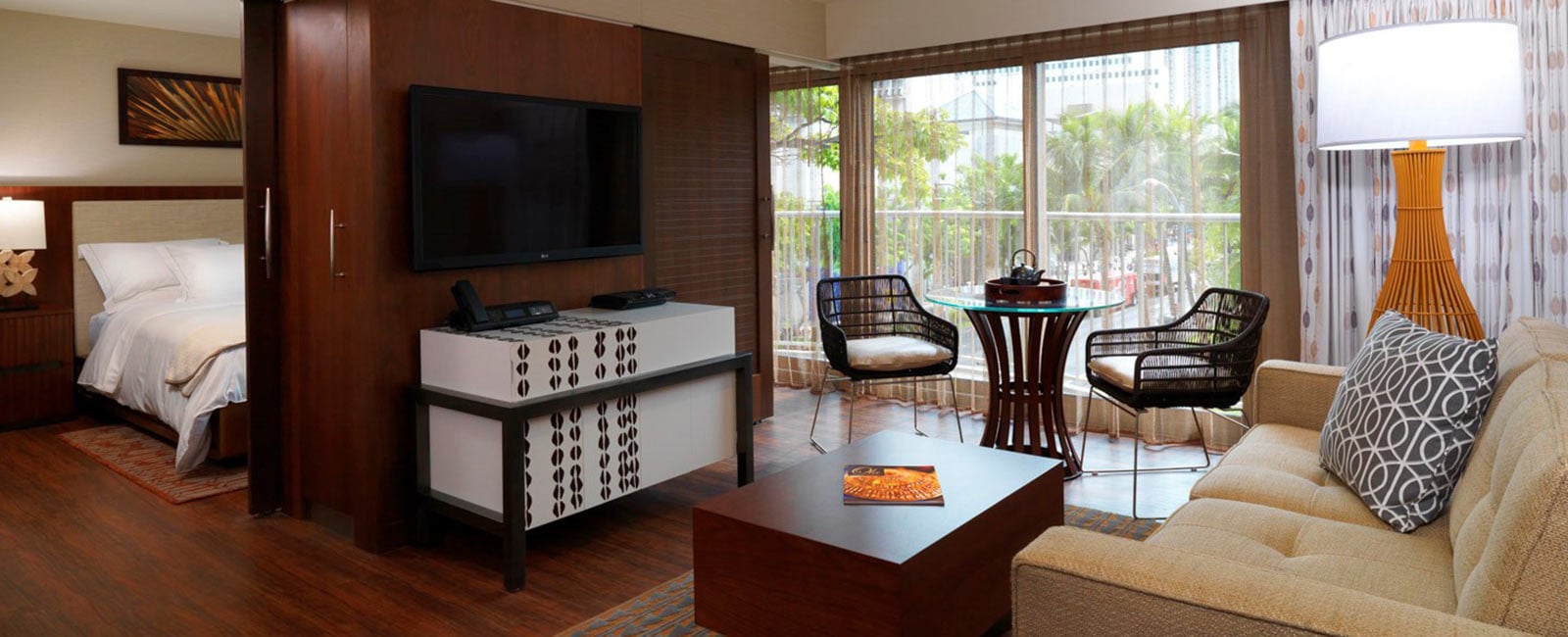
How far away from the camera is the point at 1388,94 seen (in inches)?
125

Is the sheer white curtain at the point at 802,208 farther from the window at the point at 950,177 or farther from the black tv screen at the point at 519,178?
the black tv screen at the point at 519,178

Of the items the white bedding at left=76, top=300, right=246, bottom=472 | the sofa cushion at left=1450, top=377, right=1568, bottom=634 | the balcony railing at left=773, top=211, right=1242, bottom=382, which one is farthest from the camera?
the balcony railing at left=773, top=211, right=1242, bottom=382

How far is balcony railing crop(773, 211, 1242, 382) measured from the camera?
4.60 m

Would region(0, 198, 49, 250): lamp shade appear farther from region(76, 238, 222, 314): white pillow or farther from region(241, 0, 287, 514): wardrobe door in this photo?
region(241, 0, 287, 514): wardrobe door

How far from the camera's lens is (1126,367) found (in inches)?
149

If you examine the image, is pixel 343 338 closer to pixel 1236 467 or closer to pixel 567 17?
pixel 567 17

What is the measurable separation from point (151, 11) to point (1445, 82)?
5986mm

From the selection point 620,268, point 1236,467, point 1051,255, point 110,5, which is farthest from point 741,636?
point 110,5

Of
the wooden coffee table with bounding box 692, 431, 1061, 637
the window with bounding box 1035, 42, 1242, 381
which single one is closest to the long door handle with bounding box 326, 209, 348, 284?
the wooden coffee table with bounding box 692, 431, 1061, 637

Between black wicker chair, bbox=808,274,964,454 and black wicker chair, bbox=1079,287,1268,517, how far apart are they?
0.69 m

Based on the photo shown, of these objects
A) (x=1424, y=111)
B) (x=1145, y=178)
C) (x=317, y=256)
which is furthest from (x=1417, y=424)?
(x=317, y=256)

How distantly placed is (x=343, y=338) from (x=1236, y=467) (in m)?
2.71

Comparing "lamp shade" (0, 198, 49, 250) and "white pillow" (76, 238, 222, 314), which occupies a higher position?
"lamp shade" (0, 198, 49, 250)

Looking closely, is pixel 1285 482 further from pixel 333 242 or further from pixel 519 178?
pixel 333 242
